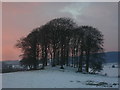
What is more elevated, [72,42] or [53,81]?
[72,42]

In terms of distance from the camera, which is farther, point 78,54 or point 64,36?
point 78,54

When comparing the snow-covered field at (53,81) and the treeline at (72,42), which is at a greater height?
the treeline at (72,42)

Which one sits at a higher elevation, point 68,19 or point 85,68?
point 68,19

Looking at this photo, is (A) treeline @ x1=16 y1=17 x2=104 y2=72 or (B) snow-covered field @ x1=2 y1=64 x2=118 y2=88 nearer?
(B) snow-covered field @ x1=2 y1=64 x2=118 y2=88

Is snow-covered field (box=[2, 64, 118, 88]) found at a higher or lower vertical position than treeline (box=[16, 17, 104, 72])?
lower

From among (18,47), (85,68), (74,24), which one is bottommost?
(85,68)

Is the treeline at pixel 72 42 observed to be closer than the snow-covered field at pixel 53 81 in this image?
No

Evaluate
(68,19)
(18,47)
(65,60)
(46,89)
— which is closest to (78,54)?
(65,60)

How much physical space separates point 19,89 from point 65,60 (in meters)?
46.2

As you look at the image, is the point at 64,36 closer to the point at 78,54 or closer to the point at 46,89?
the point at 78,54

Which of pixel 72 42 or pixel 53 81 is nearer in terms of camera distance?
pixel 53 81

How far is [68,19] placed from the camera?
70.8 meters

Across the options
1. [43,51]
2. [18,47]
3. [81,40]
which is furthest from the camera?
[18,47]

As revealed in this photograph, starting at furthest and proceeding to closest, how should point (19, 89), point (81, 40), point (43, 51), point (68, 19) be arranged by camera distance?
point (43, 51), point (68, 19), point (81, 40), point (19, 89)
